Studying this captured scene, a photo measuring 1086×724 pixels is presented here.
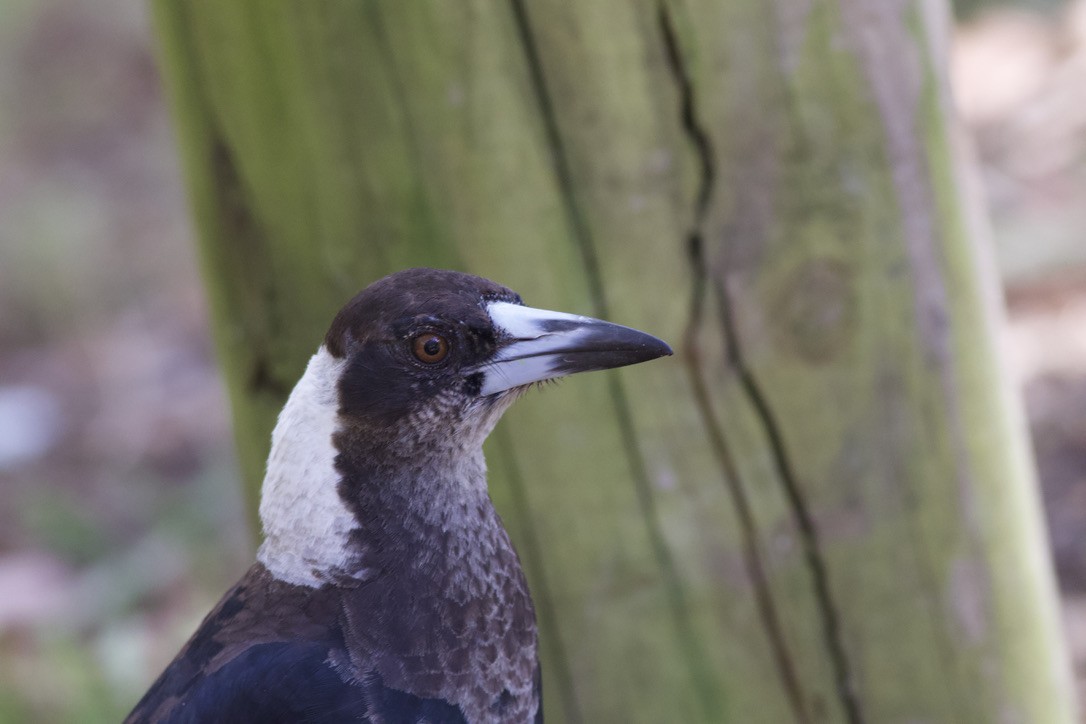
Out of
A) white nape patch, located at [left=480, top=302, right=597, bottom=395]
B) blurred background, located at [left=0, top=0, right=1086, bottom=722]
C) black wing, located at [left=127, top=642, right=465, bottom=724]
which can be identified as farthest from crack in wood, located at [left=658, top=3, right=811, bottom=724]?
blurred background, located at [left=0, top=0, right=1086, bottom=722]

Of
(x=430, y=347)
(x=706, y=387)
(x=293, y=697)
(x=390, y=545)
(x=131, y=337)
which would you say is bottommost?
(x=293, y=697)

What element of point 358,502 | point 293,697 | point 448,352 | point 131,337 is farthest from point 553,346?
point 131,337

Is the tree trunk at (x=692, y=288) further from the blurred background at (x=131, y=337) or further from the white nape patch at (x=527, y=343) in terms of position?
the blurred background at (x=131, y=337)

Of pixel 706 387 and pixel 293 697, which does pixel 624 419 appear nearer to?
pixel 706 387

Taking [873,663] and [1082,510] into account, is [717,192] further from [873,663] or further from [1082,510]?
[1082,510]

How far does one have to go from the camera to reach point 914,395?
1.41 meters

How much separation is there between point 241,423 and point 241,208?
11.6 inches

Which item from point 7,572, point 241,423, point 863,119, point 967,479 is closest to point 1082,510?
point 967,479

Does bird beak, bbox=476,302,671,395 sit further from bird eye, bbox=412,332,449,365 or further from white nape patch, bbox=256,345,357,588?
white nape patch, bbox=256,345,357,588

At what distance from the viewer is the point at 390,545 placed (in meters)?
1.38

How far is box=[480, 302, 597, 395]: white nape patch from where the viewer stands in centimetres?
127

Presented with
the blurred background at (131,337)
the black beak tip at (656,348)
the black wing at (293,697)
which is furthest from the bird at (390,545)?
the blurred background at (131,337)

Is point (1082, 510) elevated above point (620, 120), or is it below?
below

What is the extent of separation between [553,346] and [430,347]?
0.16m
